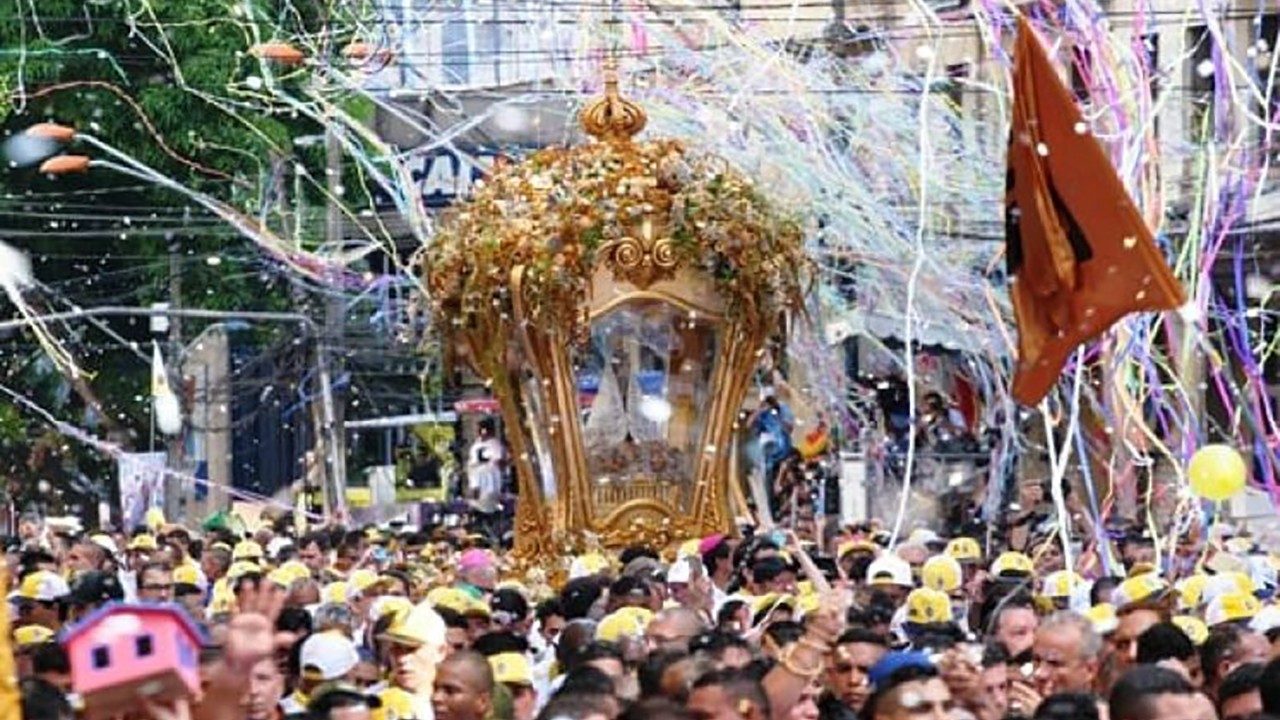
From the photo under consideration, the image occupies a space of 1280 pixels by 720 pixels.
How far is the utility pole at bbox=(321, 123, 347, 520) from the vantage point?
31641 mm

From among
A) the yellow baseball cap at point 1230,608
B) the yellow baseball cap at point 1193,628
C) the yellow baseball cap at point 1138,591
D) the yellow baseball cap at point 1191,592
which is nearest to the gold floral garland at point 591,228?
the yellow baseball cap at point 1191,592

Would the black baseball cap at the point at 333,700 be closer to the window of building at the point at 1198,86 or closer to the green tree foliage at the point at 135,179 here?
the window of building at the point at 1198,86

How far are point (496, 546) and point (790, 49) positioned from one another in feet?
20.6

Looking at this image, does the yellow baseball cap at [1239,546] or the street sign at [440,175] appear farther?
the street sign at [440,175]

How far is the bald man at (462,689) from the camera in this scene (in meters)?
11.0

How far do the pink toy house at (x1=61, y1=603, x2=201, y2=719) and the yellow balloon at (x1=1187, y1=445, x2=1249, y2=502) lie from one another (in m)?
8.14

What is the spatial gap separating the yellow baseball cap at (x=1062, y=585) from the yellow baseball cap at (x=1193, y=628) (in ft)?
6.98

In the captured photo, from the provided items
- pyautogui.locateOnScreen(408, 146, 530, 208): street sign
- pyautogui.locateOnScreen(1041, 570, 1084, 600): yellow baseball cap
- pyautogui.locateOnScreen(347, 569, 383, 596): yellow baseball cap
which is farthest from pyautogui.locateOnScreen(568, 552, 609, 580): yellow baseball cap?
pyautogui.locateOnScreen(408, 146, 530, 208): street sign

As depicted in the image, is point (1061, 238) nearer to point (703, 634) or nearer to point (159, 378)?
point (703, 634)

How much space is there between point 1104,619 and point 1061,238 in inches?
A: 61.2

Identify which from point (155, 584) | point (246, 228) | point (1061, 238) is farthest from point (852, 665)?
point (246, 228)

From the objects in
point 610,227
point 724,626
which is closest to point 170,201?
point 610,227

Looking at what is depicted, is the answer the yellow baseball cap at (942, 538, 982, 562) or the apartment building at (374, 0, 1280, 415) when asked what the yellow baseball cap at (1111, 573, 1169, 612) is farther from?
the yellow baseball cap at (942, 538, 982, 562)

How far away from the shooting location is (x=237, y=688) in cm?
900
